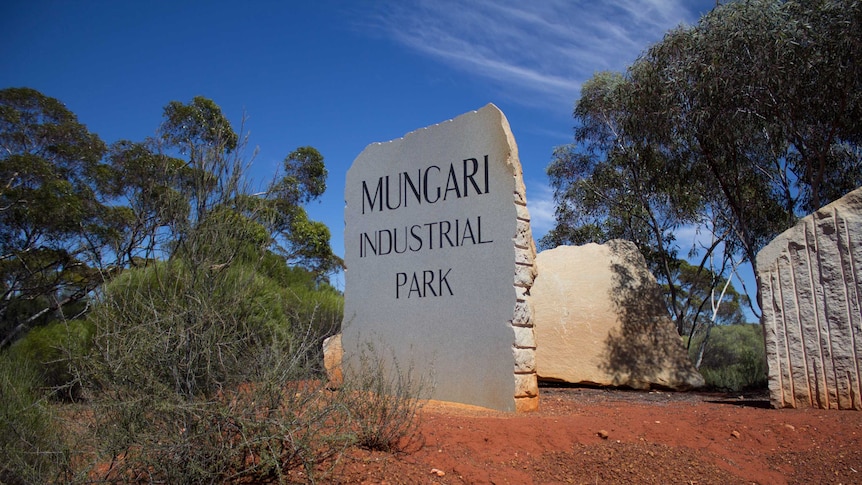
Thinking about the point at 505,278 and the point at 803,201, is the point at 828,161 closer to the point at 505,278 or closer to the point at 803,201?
the point at 803,201

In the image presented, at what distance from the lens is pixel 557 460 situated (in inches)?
198

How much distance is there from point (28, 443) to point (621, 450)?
4219mm

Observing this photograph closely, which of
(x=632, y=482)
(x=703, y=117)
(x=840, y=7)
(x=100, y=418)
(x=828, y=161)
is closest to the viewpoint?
(x=100, y=418)

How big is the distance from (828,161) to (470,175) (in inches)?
367

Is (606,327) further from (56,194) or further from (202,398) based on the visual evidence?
(56,194)

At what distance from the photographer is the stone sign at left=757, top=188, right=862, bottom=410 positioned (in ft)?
23.2

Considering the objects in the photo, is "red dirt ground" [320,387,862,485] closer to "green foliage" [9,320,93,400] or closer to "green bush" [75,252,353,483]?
"green bush" [75,252,353,483]

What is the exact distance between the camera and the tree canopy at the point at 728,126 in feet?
35.2

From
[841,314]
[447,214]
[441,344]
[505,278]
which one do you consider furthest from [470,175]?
[841,314]

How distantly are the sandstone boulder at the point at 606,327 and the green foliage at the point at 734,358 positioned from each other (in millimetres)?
1771

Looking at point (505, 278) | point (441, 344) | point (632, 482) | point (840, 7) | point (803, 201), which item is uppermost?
point (840, 7)

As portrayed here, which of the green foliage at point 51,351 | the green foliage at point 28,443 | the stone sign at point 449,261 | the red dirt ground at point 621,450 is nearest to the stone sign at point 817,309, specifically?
the red dirt ground at point 621,450

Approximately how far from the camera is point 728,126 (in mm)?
11852

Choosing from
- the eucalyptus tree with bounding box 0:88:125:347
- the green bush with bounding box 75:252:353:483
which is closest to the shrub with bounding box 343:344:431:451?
the green bush with bounding box 75:252:353:483
